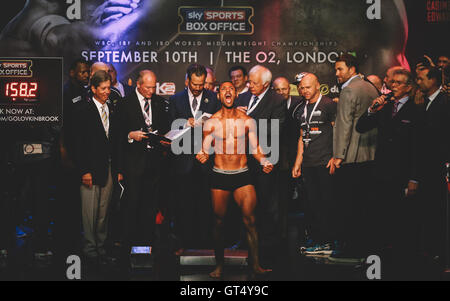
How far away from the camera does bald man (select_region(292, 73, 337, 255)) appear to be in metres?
5.41

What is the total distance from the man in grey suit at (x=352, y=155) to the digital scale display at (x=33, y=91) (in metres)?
3.02

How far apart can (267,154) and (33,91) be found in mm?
2612

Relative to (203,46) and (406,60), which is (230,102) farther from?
(406,60)

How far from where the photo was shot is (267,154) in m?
5.43

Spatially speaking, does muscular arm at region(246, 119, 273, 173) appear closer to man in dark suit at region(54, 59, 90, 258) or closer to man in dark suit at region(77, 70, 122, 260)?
man in dark suit at region(77, 70, 122, 260)

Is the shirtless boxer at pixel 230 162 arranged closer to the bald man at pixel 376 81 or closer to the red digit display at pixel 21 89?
the bald man at pixel 376 81

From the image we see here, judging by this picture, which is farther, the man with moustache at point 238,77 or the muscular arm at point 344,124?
the man with moustache at point 238,77

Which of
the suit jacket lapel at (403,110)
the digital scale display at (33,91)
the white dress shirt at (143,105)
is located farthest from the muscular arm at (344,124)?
the digital scale display at (33,91)

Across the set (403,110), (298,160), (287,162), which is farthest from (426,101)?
(287,162)

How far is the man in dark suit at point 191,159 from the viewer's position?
5.42 m

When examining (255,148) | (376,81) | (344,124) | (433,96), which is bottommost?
(255,148)

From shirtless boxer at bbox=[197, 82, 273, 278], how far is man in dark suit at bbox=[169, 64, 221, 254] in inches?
4.0

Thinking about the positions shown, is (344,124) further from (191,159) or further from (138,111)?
(138,111)

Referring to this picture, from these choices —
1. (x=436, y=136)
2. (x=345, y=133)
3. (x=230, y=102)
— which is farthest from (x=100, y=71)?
(x=436, y=136)
